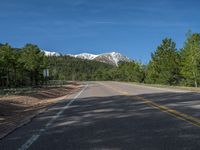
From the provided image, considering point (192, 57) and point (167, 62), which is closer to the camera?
point (192, 57)

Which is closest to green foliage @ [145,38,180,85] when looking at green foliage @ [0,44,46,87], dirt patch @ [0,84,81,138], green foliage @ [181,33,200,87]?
green foliage @ [181,33,200,87]

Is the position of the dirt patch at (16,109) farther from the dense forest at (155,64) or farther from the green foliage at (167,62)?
the green foliage at (167,62)

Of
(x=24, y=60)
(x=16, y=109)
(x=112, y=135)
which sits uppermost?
(x=24, y=60)

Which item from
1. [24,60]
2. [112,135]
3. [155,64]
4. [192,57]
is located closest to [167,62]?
[155,64]

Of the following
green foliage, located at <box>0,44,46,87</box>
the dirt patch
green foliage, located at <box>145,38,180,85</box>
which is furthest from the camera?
green foliage, located at <box>145,38,180,85</box>

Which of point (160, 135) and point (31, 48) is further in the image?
point (31, 48)

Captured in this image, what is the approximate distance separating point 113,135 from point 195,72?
215ft

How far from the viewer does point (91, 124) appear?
1083 cm

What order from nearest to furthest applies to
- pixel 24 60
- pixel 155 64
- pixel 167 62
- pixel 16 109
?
pixel 16 109 → pixel 24 60 → pixel 167 62 → pixel 155 64

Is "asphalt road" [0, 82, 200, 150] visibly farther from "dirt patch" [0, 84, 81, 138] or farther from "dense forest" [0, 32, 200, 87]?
"dense forest" [0, 32, 200, 87]

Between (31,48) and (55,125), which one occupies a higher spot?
→ (31,48)

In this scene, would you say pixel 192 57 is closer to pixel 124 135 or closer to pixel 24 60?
pixel 24 60

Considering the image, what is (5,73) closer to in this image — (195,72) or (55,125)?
(195,72)

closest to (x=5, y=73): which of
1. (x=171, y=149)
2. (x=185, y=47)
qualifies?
(x=185, y=47)
